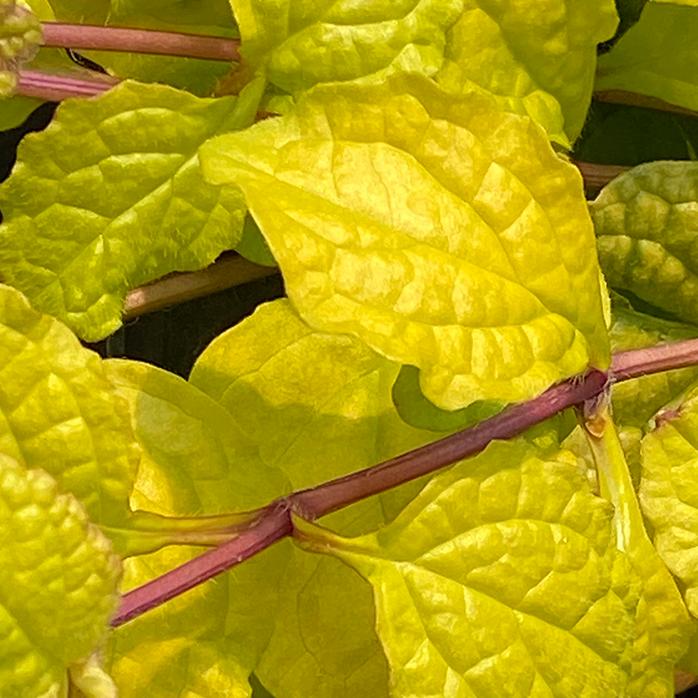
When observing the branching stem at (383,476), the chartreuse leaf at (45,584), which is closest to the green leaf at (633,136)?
the branching stem at (383,476)

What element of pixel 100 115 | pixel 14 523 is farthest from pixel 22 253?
pixel 14 523

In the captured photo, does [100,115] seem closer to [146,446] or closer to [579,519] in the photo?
[146,446]

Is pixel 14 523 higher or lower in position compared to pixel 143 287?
higher

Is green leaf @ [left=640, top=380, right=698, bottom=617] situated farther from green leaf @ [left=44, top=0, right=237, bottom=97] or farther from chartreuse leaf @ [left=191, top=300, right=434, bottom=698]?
green leaf @ [left=44, top=0, right=237, bottom=97]

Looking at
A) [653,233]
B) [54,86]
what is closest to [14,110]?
[54,86]

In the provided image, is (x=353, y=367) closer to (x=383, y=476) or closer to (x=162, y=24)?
(x=383, y=476)

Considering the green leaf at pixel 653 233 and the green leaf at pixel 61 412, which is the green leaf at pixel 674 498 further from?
the green leaf at pixel 61 412

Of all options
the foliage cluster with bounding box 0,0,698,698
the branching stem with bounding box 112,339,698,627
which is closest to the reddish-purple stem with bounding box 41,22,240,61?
the foliage cluster with bounding box 0,0,698,698
